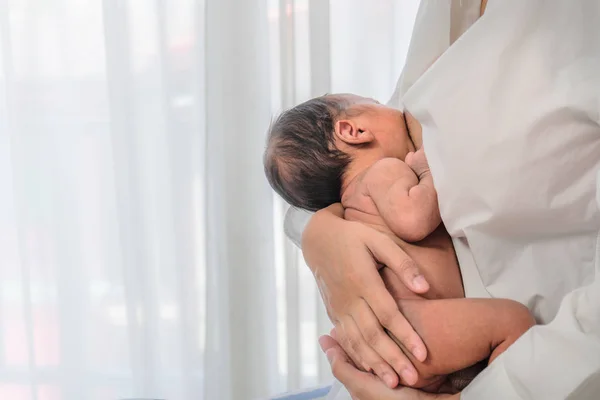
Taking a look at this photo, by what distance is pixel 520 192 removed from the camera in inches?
29.8

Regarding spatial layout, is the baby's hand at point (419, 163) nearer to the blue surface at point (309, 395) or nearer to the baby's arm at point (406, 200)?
the baby's arm at point (406, 200)

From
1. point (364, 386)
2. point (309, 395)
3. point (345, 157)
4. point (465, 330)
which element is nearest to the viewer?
point (465, 330)

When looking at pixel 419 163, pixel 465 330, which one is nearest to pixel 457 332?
pixel 465 330

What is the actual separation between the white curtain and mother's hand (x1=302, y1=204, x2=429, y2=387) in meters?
0.74

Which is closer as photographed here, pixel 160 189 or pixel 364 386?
pixel 364 386

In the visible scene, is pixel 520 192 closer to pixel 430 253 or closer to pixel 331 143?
pixel 430 253

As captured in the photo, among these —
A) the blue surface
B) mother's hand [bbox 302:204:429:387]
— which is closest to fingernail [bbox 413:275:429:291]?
mother's hand [bbox 302:204:429:387]

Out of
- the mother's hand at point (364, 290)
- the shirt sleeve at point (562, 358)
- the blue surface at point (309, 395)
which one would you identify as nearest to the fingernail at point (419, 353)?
the mother's hand at point (364, 290)

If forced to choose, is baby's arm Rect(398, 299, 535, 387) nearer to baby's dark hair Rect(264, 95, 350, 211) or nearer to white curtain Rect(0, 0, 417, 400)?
baby's dark hair Rect(264, 95, 350, 211)

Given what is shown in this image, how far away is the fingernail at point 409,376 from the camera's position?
84cm

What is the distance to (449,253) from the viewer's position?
3.16 ft

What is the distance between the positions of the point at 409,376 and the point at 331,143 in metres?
0.44

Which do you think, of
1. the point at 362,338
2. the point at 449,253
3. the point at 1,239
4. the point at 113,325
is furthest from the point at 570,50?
the point at 1,239

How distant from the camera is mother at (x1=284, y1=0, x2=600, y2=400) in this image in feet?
2.25
